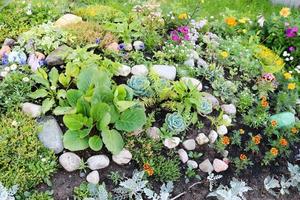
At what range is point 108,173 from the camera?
365cm

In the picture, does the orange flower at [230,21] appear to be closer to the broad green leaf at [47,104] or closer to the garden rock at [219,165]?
the garden rock at [219,165]

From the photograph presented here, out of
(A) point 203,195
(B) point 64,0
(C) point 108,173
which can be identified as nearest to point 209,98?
(A) point 203,195

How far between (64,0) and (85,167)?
2453 mm

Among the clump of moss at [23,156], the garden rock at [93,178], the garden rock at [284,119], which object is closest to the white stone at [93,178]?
the garden rock at [93,178]

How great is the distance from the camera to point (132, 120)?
368 centimetres

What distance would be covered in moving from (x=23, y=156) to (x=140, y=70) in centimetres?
131

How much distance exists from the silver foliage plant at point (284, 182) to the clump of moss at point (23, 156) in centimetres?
181

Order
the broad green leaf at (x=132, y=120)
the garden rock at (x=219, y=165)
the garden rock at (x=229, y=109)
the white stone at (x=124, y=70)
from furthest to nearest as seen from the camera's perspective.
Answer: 1. the garden rock at (x=229, y=109)
2. the white stone at (x=124, y=70)
3. the garden rock at (x=219, y=165)
4. the broad green leaf at (x=132, y=120)

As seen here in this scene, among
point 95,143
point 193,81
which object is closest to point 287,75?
point 193,81

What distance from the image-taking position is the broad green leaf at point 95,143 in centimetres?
360

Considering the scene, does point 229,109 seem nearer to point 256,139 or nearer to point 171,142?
point 256,139

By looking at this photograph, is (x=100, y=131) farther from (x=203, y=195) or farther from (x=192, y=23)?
(x=192, y=23)

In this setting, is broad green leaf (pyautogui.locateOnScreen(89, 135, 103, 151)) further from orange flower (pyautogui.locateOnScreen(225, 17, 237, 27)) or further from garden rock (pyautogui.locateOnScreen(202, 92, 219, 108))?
orange flower (pyautogui.locateOnScreen(225, 17, 237, 27))

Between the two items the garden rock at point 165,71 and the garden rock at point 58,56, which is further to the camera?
the garden rock at point 165,71
